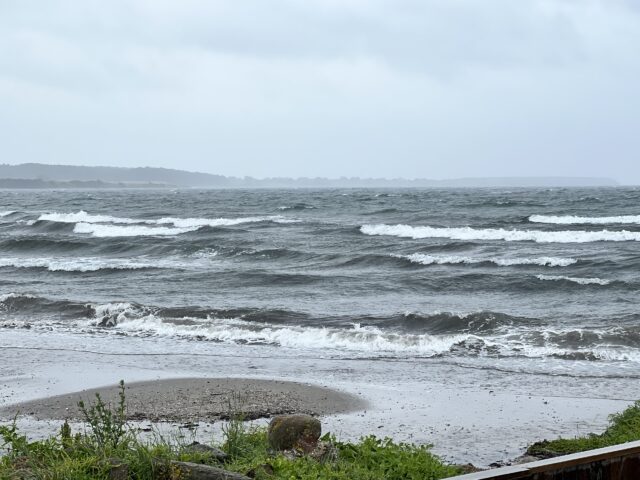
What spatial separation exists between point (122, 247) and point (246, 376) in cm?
2362

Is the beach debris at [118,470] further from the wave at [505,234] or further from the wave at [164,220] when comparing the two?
the wave at [164,220]

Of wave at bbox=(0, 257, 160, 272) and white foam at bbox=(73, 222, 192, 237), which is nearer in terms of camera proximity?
wave at bbox=(0, 257, 160, 272)

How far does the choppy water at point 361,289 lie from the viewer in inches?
558

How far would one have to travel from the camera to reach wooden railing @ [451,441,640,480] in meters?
3.42

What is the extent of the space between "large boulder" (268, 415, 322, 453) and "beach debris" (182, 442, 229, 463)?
23.1 inches

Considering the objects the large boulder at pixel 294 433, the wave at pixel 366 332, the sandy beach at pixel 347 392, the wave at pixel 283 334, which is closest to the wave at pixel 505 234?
the wave at pixel 366 332

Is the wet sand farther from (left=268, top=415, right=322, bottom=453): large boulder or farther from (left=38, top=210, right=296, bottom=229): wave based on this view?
(left=38, top=210, right=296, bottom=229): wave

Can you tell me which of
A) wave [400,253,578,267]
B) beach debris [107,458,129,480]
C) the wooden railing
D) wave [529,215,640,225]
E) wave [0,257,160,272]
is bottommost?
wave [0,257,160,272]

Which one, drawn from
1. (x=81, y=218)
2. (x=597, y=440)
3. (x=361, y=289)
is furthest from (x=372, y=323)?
(x=81, y=218)

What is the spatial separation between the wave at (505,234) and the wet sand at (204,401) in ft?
80.6

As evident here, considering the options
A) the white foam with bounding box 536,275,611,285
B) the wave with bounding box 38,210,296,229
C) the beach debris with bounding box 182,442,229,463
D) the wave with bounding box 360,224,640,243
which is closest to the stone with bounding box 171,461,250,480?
the beach debris with bounding box 182,442,229,463

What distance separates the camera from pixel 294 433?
21.9 feet

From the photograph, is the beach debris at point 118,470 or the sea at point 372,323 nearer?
the beach debris at point 118,470

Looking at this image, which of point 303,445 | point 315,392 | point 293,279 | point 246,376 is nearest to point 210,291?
point 293,279
